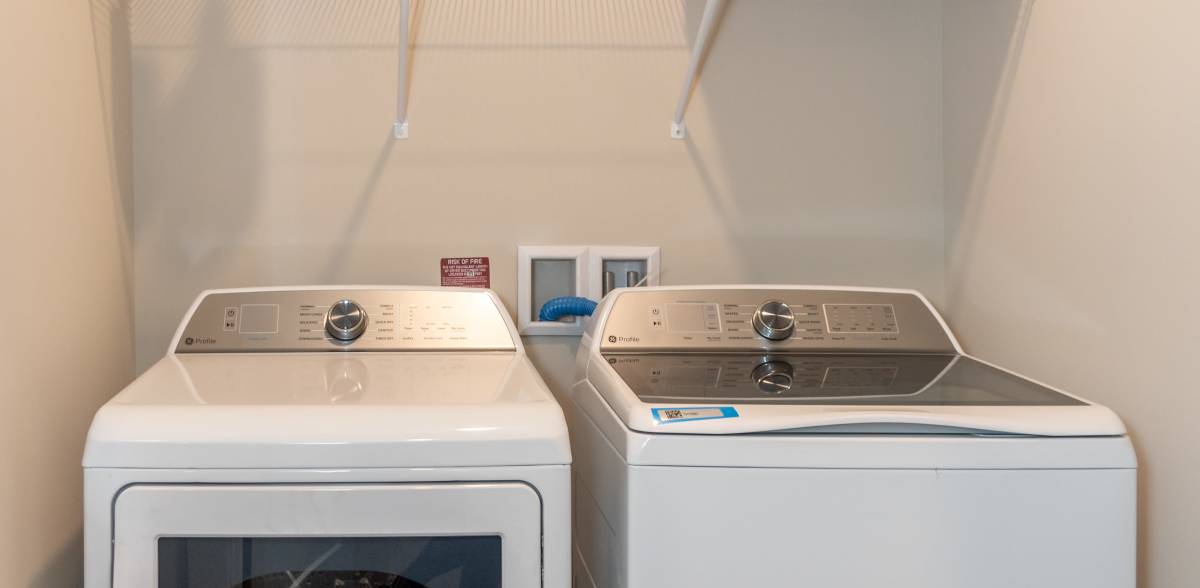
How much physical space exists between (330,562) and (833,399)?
2.13 feet

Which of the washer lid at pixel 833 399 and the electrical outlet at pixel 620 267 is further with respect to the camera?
the electrical outlet at pixel 620 267

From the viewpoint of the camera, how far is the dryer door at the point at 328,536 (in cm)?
96

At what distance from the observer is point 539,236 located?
187cm

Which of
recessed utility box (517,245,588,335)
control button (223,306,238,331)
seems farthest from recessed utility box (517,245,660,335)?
control button (223,306,238,331)

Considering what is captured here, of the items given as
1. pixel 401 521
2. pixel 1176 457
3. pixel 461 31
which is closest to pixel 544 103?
pixel 461 31

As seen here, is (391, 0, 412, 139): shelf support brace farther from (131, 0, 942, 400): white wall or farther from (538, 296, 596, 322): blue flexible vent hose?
(538, 296, 596, 322): blue flexible vent hose

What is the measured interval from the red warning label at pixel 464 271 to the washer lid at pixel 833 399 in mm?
510

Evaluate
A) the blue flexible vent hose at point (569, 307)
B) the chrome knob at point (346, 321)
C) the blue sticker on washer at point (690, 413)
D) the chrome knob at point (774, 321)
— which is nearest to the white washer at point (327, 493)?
the blue sticker on washer at point (690, 413)

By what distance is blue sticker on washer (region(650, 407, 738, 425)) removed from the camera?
3.32ft

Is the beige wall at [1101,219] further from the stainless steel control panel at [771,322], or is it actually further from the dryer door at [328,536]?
the dryer door at [328,536]

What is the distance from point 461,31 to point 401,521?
1226mm

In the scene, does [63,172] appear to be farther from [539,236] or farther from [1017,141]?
[1017,141]

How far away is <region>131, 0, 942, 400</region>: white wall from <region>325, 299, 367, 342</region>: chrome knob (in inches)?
13.0

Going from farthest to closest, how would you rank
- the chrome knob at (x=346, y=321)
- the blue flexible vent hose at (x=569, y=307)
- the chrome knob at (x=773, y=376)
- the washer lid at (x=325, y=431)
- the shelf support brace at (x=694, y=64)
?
the blue flexible vent hose at (x=569, y=307) → the shelf support brace at (x=694, y=64) → the chrome knob at (x=346, y=321) → the chrome knob at (x=773, y=376) → the washer lid at (x=325, y=431)
